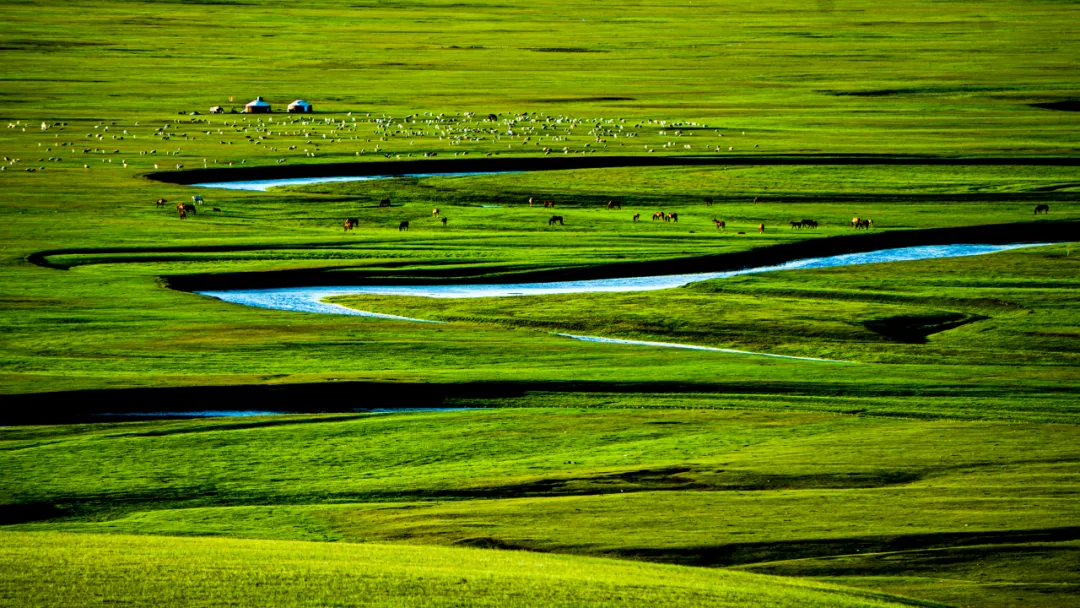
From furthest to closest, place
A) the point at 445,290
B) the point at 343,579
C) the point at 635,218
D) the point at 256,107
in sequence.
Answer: the point at 256,107 < the point at 635,218 < the point at 445,290 < the point at 343,579

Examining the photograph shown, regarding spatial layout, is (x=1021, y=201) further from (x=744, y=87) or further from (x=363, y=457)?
(x=744, y=87)

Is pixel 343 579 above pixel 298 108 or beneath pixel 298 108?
beneath

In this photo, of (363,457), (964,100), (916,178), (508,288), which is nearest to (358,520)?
(363,457)

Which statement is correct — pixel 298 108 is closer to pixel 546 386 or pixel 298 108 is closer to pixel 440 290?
pixel 440 290

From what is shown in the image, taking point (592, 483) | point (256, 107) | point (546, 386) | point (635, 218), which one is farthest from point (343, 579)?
point (256, 107)

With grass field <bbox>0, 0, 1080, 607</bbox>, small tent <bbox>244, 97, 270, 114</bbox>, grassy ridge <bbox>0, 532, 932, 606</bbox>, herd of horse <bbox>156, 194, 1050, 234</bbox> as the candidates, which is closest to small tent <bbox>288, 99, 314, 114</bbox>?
small tent <bbox>244, 97, 270, 114</bbox>

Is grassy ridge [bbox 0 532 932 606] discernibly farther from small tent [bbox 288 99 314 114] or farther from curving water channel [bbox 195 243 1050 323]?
small tent [bbox 288 99 314 114]

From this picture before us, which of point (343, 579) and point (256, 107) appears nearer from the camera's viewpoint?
point (343, 579)

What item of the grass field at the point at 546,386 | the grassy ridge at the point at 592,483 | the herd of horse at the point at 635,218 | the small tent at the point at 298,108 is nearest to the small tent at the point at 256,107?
the small tent at the point at 298,108
